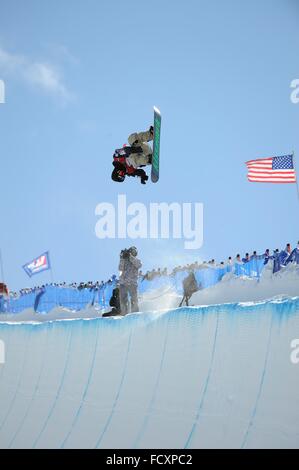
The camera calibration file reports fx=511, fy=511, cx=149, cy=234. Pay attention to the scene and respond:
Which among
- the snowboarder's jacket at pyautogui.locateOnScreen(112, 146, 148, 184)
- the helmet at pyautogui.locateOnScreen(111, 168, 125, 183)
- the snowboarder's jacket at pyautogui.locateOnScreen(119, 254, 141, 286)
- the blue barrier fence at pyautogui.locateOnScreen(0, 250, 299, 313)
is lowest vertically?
the blue barrier fence at pyautogui.locateOnScreen(0, 250, 299, 313)

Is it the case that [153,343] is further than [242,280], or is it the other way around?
[242,280]

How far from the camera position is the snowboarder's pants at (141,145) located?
25.3 ft

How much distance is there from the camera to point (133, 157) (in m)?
7.95

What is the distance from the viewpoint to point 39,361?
34.2 feet

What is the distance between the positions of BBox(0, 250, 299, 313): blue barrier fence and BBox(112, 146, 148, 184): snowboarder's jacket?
575cm

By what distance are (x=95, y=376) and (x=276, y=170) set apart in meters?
8.57

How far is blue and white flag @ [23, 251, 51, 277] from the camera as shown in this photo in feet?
76.7

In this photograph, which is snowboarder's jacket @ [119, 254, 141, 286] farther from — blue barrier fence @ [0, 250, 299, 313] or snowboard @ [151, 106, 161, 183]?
blue barrier fence @ [0, 250, 299, 313]

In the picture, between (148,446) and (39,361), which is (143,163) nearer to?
(148,446)

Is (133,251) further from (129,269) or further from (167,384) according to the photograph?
(167,384)

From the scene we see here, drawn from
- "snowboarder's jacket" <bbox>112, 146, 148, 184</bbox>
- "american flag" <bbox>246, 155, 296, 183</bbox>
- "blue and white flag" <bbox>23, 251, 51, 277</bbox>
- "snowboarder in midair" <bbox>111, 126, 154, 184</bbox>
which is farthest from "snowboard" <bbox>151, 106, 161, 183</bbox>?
"blue and white flag" <bbox>23, 251, 51, 277</bbox>

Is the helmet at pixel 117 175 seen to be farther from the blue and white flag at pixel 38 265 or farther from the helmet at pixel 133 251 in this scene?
the blue and white flag at pixel 38 265

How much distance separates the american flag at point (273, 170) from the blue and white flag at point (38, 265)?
1193 centimetres

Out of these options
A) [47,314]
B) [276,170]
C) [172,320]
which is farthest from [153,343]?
[47,314]
